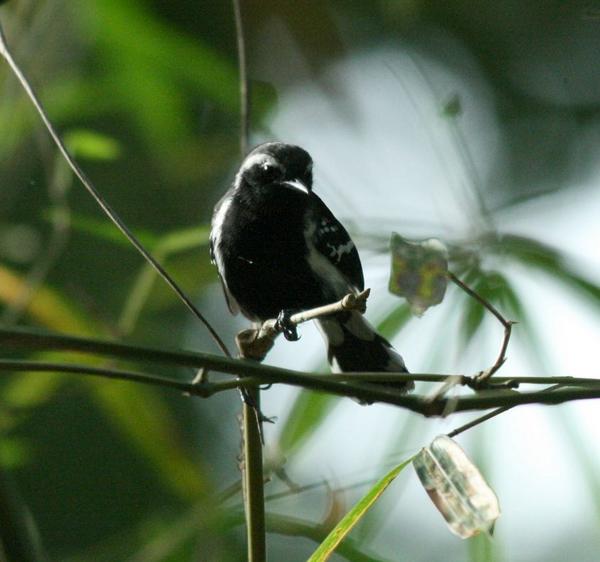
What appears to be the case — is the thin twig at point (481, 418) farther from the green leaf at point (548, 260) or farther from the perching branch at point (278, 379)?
the green leaf at point (548, 260)

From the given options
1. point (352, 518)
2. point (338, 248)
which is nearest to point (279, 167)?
point (338, 248)

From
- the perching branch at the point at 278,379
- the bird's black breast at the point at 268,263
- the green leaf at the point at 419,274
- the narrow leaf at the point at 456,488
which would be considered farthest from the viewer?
the bird's black breast at the point at 268,263

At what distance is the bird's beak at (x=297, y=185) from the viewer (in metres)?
2.17

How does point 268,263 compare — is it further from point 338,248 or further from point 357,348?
point 357,348

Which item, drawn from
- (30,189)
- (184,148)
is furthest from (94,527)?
(184,148)

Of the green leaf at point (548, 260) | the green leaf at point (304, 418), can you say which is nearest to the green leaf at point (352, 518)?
the green leaf at point (304, 418)

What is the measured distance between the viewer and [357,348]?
2.23 m

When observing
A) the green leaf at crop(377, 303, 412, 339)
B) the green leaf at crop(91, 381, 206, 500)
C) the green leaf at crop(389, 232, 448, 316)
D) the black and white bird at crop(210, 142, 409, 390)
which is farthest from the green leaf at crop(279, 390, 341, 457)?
the green leaf at crop(389, 232, 448, 316)

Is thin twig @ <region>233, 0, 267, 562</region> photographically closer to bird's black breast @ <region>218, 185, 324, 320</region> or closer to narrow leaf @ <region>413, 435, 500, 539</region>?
narrow leaf @ <region>413, 435, 500, 539</region>

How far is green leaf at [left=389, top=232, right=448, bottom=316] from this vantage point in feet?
3.43

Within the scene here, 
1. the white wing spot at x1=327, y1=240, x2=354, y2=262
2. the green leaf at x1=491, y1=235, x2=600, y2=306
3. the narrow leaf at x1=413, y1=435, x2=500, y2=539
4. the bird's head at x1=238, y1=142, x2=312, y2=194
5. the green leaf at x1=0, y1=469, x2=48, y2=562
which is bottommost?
the narrow leaf at x1=413, y1=435, x2=500, y2=539

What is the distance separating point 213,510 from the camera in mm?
1545

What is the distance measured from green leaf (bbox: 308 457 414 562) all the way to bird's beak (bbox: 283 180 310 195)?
3.63ft

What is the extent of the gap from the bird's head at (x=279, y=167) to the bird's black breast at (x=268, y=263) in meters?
0.11
